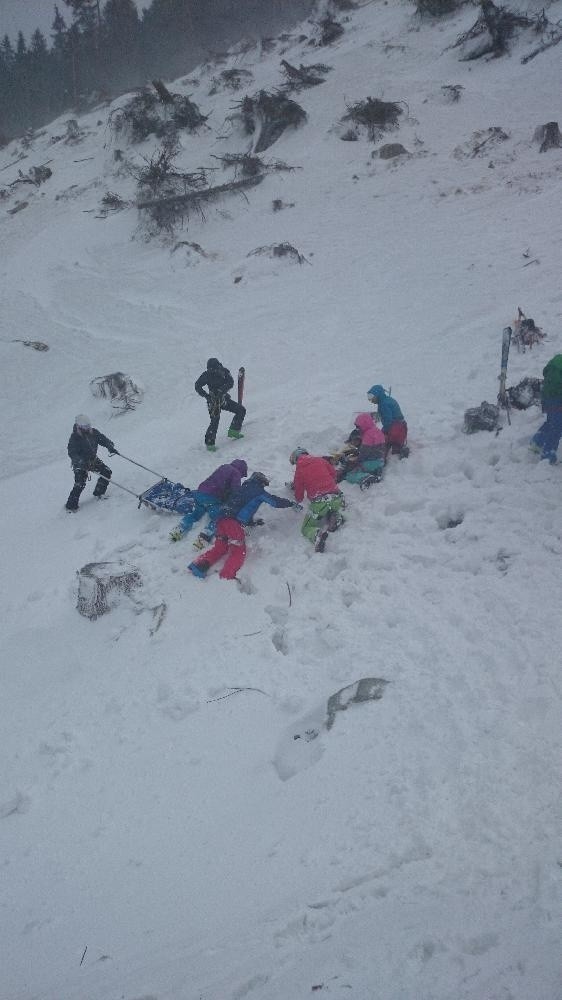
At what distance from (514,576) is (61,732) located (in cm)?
468

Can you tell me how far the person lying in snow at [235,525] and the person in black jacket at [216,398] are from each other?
2715mm

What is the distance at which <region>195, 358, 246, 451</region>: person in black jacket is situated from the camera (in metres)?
9.55

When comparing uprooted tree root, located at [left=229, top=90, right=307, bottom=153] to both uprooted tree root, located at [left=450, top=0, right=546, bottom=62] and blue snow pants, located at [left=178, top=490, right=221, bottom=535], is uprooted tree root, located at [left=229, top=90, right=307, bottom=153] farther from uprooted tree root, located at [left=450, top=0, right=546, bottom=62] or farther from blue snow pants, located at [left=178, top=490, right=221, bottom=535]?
blue snow pants, located at [left=178, top=490, right=221, bottom=535]

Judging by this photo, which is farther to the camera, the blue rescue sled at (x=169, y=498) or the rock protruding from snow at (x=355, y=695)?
the blue rescue sled at (x=169, y=498)

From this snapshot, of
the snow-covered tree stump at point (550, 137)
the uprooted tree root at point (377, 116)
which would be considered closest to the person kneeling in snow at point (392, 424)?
the snow-covered tree stump at point (550, 137)

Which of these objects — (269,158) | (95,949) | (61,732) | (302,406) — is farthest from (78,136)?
(95,949)

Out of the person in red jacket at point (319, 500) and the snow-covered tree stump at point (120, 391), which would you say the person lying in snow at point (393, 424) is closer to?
the person in red jacket at point (319, 500)

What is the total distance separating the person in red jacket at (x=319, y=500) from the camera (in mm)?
6641

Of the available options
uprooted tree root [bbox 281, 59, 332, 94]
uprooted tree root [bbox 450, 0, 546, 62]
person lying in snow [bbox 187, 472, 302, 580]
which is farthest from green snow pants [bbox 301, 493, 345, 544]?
uprooted tree root [bbox 281, 59, 332, 94]

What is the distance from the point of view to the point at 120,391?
41.9 ft

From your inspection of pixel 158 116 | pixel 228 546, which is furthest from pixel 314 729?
pixel 158 116

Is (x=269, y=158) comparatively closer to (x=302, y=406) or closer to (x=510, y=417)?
(x=302, y=406)

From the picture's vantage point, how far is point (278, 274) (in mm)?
16000

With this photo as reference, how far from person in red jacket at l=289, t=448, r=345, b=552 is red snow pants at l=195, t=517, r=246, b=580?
0.82 metres
